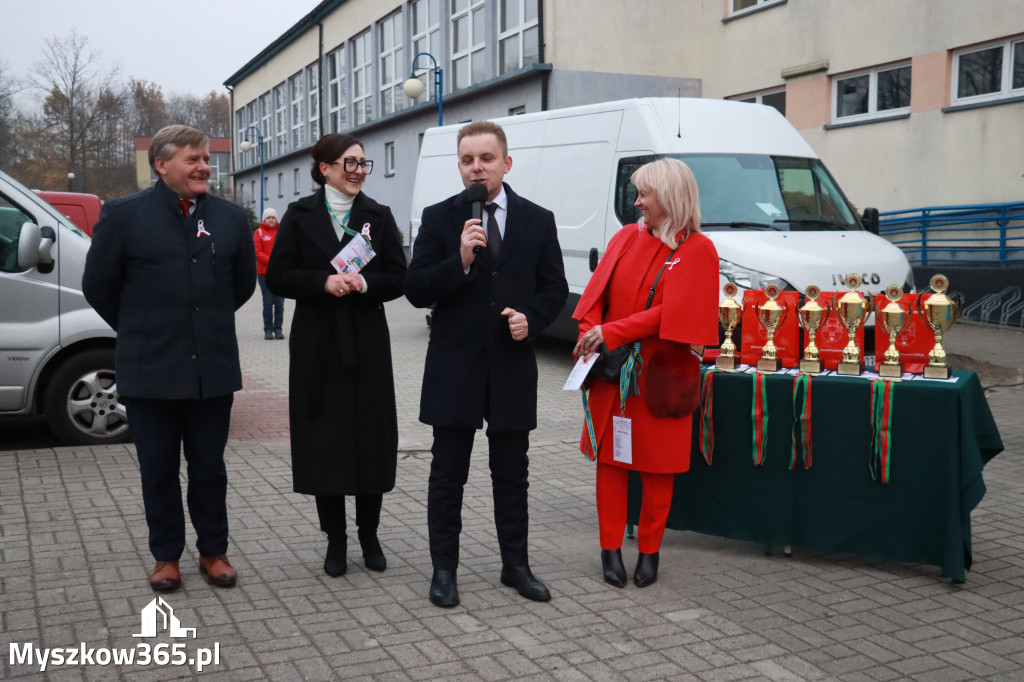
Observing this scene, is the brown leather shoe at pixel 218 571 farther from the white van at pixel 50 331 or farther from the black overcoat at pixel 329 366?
the white van at pixel 50 331

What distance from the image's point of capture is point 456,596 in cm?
459

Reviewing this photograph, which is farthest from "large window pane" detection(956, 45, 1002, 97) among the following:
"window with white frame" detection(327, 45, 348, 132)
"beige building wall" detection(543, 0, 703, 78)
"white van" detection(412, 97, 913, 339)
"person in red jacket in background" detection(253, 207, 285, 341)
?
"window with white frame" detection(327, 45, 348, 132)

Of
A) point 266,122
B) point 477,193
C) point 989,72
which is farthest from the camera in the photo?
point 266,122

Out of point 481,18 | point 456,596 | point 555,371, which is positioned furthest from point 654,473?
point 481,18

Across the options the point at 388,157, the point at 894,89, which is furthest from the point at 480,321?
the point at 388,157

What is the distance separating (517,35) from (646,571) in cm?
2193

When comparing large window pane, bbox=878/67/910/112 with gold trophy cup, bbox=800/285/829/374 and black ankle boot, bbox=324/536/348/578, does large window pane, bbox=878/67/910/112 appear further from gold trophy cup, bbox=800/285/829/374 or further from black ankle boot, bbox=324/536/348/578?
black ankle boot, bbox=324/536/348/578

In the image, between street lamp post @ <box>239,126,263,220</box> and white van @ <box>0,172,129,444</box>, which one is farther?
street lamp post @ <box>239,126,263,220</box>

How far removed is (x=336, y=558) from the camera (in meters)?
5.01

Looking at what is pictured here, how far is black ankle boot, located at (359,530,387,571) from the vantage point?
509cm

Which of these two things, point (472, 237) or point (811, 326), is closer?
point (472, 237)

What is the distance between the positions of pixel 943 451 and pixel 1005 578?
0.73 m

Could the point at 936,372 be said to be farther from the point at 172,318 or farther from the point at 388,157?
the point at 388,157

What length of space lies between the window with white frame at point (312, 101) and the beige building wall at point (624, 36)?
22.4 metres
